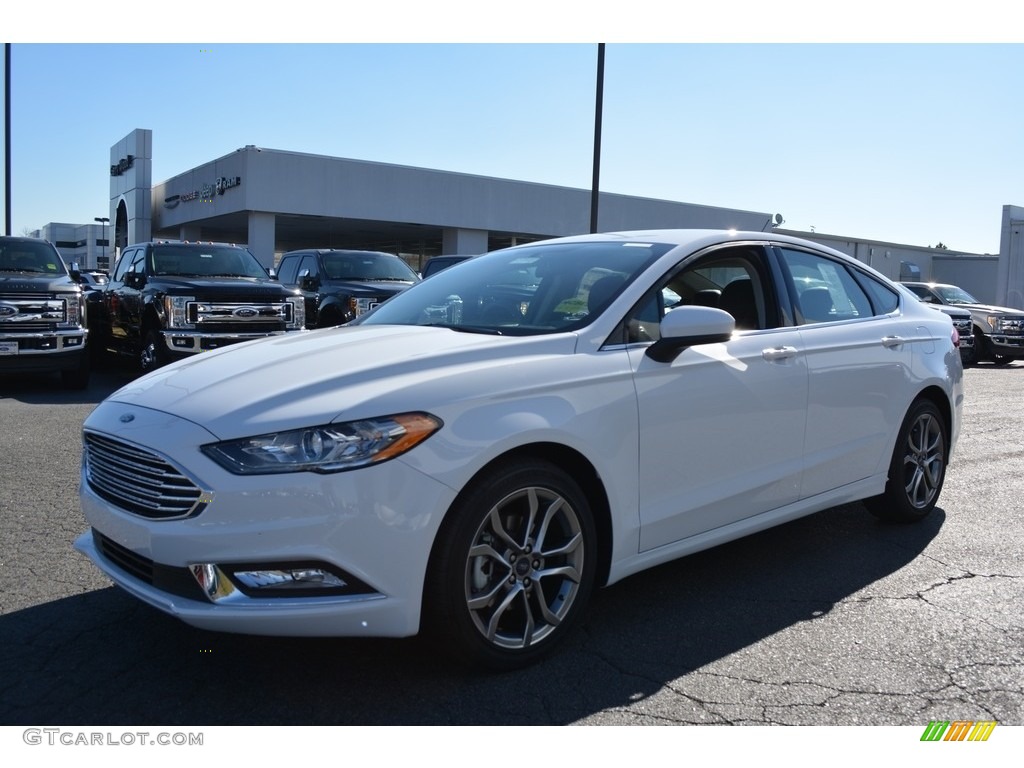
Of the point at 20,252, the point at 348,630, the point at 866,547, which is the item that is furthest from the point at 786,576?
the point at 20,252

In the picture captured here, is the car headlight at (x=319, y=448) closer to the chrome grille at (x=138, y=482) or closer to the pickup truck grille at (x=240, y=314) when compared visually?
the chrome grille at (x=138, y=482)

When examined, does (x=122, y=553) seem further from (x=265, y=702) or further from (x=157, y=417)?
(x=265, y=702)

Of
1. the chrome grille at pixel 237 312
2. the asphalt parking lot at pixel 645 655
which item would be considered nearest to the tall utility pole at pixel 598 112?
the chrome grille at pixel 237 312

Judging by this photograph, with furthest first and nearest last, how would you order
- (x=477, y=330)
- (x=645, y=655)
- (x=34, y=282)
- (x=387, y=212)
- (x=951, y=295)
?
(x=387, y=212), (x=951, y=295), (x=34, y=282), (x=477, y=330), (x=645, y=655)

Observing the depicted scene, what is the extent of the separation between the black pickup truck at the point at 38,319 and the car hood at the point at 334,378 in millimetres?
8531

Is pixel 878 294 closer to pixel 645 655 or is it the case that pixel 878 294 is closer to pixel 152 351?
pixel 645 655

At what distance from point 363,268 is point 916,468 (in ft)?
36.8

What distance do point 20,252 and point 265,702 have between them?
435 inches

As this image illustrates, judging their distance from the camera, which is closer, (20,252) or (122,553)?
(122,553)

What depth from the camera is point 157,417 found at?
10.9 ft

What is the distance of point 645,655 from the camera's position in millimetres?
3600

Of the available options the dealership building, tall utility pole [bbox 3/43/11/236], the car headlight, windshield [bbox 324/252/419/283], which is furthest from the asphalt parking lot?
the dealership building
